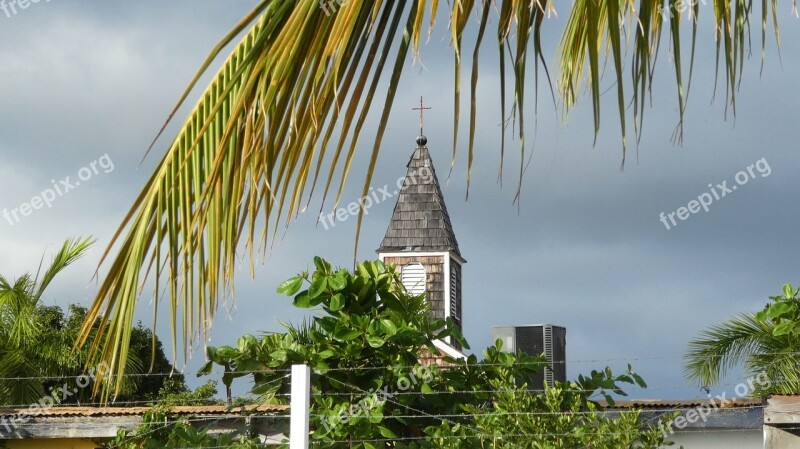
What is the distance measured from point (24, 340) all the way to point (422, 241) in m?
13.4

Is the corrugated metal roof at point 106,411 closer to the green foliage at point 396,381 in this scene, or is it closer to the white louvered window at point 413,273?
the green foliage at point 396,381

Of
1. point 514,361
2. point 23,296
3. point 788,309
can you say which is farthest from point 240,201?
point 23,296

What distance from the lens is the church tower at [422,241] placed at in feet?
81.5

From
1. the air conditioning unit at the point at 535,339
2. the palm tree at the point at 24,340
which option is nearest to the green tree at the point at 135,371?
the palm tree at the point at 24,340

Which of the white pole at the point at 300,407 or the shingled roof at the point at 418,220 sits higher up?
the shingled roof at the point at 418,220

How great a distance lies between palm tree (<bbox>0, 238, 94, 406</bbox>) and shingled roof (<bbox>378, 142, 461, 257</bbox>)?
38.9 ft

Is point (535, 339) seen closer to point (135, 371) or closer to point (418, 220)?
point (135, 371)

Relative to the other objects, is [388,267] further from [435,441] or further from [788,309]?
[788,309]

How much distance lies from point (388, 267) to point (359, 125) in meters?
4.13

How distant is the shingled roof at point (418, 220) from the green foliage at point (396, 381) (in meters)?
18.7

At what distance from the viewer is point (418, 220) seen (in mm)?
25000

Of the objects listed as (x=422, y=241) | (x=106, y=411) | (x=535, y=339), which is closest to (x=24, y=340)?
(x=106, y=411)

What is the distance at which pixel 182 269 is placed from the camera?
184 cm

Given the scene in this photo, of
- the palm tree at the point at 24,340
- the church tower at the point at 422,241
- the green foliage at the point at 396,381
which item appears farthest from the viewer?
the church tower at the point at 422,241
